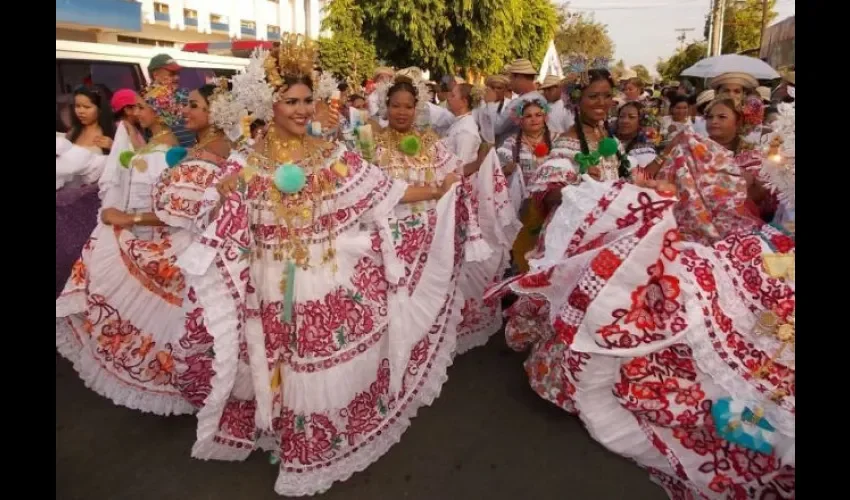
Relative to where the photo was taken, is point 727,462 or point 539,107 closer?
point 727,462

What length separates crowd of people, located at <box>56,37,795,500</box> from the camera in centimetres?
237

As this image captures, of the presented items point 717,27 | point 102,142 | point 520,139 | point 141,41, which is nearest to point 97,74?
point 102,142

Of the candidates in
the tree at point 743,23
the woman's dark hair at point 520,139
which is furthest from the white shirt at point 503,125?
the tree at point 743,23

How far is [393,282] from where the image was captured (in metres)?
3.05

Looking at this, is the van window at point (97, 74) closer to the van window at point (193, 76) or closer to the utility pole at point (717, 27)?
the van window at point (193, 76)

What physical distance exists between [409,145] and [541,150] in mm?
1339

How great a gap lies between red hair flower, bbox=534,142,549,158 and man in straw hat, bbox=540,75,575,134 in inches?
50.6

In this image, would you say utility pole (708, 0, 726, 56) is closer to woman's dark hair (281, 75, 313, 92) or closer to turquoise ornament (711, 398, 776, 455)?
woman's dark hair (281, 75, 313, 92)

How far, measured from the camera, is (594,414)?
8.22 feet

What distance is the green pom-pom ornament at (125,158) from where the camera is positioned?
3.75 metres

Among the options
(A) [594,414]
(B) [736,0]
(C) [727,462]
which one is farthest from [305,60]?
(B) [736,0]

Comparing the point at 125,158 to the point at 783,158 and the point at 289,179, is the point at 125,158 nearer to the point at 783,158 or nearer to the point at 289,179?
the point at 289,179
